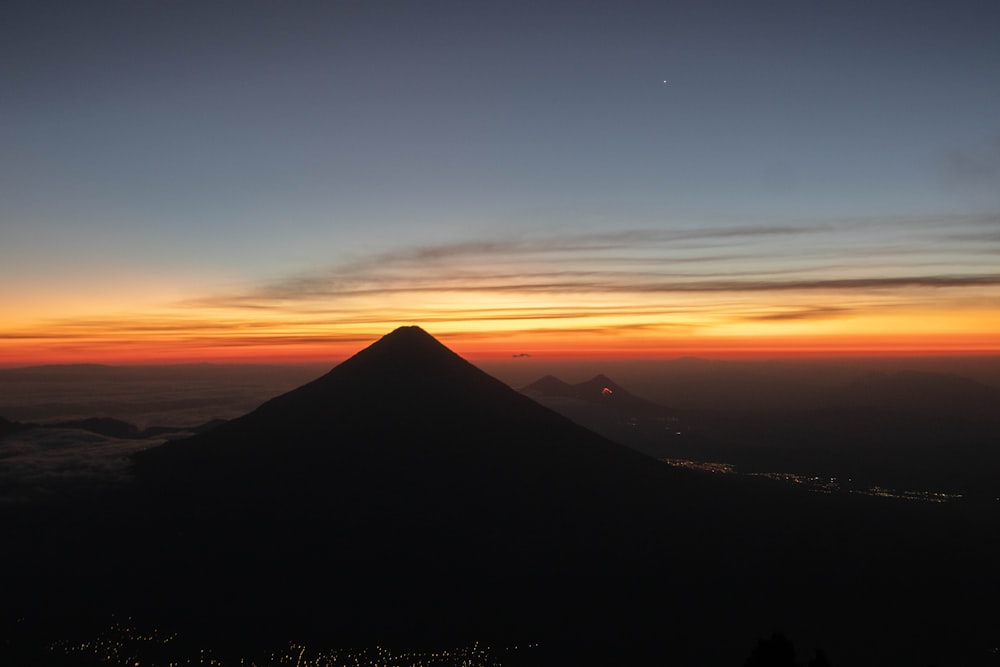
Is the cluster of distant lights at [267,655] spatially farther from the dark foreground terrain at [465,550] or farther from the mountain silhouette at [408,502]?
the mountain silhouette at [408,502]

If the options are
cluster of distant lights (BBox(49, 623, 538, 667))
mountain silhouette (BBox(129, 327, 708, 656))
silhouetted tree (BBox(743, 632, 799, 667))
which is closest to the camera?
silhouetted tree (BBox(743, 632, 799, 667))

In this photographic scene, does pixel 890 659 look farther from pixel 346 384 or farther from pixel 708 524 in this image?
pixel 346 384

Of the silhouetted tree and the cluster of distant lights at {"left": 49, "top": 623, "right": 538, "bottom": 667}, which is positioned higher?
the silhouetted tree

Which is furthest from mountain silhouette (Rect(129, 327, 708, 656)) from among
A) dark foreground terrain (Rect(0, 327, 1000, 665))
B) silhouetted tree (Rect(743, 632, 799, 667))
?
silhouetted tree (Rect(743, 632, 799, 667))

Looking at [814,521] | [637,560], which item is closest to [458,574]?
[637,560]

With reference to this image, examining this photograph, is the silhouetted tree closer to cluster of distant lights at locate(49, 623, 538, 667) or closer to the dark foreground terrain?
the dark foreground terrain

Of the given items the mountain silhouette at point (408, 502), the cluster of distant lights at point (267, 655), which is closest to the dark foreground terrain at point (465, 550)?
the mountain silhouette at point (408, 502)

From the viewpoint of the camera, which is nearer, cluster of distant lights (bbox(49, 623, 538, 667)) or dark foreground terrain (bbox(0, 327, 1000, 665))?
cluster of distant lights (bbox(49, 623, 538, 667))
